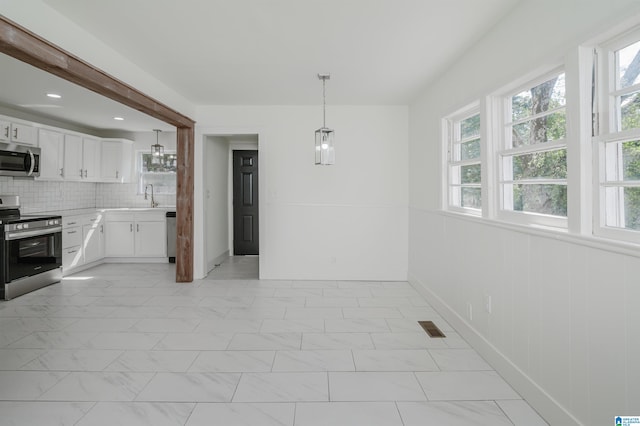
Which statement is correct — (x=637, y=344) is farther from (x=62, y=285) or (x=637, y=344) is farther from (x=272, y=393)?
(x=62, y=285)

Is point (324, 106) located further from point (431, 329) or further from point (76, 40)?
point (431, 329)

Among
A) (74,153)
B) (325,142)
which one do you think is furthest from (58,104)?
(325,142)

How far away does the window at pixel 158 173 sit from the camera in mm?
6984

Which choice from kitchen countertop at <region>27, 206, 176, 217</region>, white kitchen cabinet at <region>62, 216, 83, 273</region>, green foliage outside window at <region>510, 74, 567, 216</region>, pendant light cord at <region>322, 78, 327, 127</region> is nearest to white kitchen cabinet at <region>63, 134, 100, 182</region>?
kitchen countertop at <region>27, 206, 176, 217</region>

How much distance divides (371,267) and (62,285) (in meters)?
4.28

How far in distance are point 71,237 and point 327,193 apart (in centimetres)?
393

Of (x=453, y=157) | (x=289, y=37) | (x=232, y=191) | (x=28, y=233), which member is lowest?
(x=28, y=233)

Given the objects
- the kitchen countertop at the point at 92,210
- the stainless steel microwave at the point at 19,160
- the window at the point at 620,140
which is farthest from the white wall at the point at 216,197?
the window at the point at 620,140

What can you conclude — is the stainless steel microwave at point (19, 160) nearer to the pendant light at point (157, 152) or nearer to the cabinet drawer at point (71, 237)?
the cabinet drawer at point (71, 237)

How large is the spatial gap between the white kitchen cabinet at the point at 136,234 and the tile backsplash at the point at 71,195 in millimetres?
629

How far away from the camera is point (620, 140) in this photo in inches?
64.2

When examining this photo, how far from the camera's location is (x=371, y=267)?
5.26 meters

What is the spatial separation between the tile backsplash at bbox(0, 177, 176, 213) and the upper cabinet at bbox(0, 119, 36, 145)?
0.66m

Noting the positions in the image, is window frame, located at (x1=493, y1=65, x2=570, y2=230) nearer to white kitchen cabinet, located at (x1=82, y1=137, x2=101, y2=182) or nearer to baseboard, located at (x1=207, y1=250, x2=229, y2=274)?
baseboard, located at (x1=207, y1=250, x2=229, y2=274)
